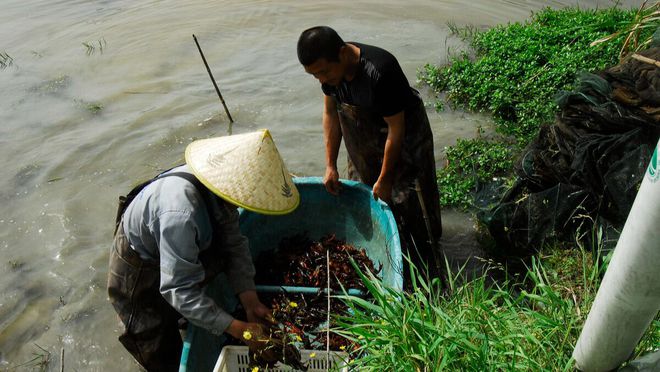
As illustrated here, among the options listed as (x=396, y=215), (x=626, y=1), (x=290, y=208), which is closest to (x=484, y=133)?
(x=396, y=215)

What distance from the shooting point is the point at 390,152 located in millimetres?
3936

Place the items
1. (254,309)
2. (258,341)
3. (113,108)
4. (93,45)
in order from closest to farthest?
(258,341) < (254,309) < (113,108) < (93,45)

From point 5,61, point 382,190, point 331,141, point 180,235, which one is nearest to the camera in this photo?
point 180,235

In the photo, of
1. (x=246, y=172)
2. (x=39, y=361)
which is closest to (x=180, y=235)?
(x=246, y=172)

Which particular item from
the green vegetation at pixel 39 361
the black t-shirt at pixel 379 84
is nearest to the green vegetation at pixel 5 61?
the green vegetation at pixel 39 361

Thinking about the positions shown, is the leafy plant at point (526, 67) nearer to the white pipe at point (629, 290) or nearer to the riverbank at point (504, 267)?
the riverbank at point (504, 267)

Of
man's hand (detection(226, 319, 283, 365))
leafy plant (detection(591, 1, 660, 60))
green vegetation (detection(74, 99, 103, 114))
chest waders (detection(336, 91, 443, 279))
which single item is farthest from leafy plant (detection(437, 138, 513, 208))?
green vegetation (detection(74, 99, 103, 114))

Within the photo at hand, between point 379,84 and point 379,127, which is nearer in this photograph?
point 379,84

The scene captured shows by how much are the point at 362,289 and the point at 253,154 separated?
1256 mm

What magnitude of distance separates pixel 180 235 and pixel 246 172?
1.52ft

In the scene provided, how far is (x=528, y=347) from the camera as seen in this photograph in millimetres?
2590

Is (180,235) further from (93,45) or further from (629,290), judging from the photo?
(93,45)

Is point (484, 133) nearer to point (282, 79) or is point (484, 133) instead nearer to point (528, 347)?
point (282, 79)

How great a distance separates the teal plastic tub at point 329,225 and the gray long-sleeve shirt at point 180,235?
0.61 meters
